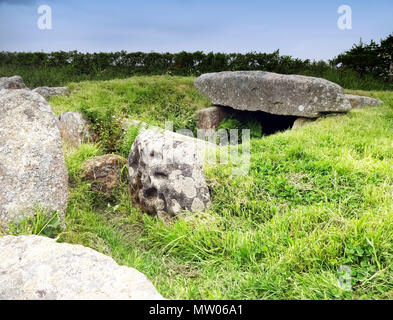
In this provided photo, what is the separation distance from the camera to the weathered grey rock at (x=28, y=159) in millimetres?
3471

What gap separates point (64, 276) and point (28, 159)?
1908mm

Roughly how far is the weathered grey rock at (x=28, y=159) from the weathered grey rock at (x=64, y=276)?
3.54 ft

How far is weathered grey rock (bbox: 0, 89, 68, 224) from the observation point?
3.47 metres

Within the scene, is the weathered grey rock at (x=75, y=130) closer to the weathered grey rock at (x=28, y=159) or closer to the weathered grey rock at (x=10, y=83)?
the weathered grey rock at (x=28, y=159)

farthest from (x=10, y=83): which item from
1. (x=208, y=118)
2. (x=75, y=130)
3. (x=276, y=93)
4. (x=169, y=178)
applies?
(x=169, y=178)

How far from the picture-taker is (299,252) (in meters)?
2.99

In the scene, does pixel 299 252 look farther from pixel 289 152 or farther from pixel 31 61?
pixel 31 61

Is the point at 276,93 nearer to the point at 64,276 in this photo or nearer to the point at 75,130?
the point at 75,130

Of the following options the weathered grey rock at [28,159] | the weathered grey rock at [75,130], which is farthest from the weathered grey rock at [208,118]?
the weathered grey rock at [28,159]

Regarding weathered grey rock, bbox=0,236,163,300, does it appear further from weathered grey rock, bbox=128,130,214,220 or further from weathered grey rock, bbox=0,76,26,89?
weathered grey rock, bbox=0,76,26,89

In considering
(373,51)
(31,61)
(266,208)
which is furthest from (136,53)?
(266,208)

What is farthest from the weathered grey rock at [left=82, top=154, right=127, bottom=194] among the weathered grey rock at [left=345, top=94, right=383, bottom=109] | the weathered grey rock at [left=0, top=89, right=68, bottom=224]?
the weathered grey rock at [left=345, top=94, right=383, bottom=109]

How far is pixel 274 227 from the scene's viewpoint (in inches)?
137

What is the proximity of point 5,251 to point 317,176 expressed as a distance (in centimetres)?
367
